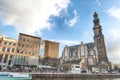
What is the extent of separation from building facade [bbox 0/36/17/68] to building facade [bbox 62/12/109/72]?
36683mm

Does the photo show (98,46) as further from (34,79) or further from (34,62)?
(34,79)

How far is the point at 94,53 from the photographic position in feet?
224

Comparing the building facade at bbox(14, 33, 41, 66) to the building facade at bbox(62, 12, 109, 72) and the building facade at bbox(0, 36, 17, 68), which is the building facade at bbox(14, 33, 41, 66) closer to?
the building facade at bbox(0, 36, 17, 68)

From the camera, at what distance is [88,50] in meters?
71.2

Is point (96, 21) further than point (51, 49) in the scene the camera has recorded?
Yes

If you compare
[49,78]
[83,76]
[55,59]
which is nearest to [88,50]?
[55,59]

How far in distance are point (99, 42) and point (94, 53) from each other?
7513mm

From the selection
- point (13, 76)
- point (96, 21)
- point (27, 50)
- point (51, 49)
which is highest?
point (96, 21)

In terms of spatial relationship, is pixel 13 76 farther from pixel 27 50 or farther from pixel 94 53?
pixel 94 53

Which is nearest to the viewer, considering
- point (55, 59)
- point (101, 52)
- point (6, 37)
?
point (6, 37)

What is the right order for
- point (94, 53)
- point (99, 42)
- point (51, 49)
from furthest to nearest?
point (99, 42) < point (94, 53) < point (51, 49)

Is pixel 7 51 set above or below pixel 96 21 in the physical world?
below

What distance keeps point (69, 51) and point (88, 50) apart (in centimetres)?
1500

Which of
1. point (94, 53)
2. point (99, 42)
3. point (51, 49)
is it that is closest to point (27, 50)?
point (51, 49)
